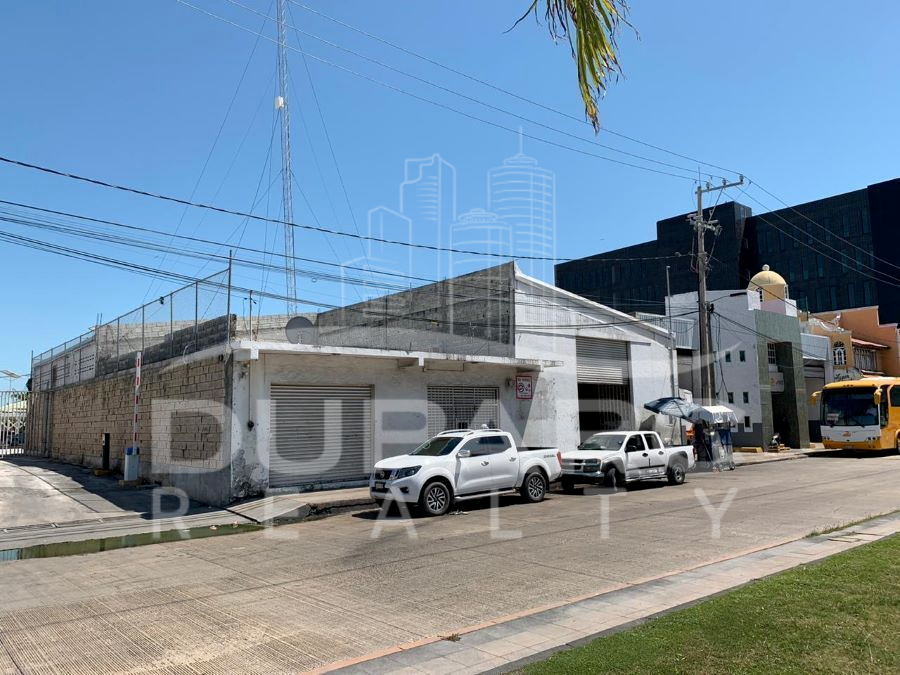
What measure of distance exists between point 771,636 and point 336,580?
5.24m

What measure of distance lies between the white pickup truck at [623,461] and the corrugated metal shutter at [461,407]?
147 inches

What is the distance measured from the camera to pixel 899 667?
15.2 feet

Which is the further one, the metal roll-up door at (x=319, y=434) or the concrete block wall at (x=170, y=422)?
the metal roll-up door at (x=319, y=434)

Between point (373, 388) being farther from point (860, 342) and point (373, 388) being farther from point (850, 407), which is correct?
point (860, 342)

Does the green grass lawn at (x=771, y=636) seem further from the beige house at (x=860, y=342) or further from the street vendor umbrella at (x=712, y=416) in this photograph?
the beige house at (x=860, y=342)

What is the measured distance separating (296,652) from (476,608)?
207 cm

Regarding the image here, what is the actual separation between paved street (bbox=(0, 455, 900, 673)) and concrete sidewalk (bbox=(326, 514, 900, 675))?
314mm

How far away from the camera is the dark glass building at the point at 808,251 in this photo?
236 feet

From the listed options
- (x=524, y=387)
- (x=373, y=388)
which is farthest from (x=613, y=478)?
(x=373, y=388)

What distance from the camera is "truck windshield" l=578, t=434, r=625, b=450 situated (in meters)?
19.5

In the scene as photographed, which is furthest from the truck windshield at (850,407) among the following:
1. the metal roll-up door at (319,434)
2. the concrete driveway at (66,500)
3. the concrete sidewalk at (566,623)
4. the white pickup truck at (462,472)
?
the concrete driveway at (66,500)

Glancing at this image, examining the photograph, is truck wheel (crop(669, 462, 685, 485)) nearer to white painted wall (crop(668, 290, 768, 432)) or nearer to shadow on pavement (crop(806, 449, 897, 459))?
shadow on pavement (crop(806, 449, 897, 459))

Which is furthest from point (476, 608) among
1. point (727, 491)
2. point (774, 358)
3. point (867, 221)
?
point (867, 221)

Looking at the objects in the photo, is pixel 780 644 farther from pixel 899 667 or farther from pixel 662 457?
pixel 662 457
